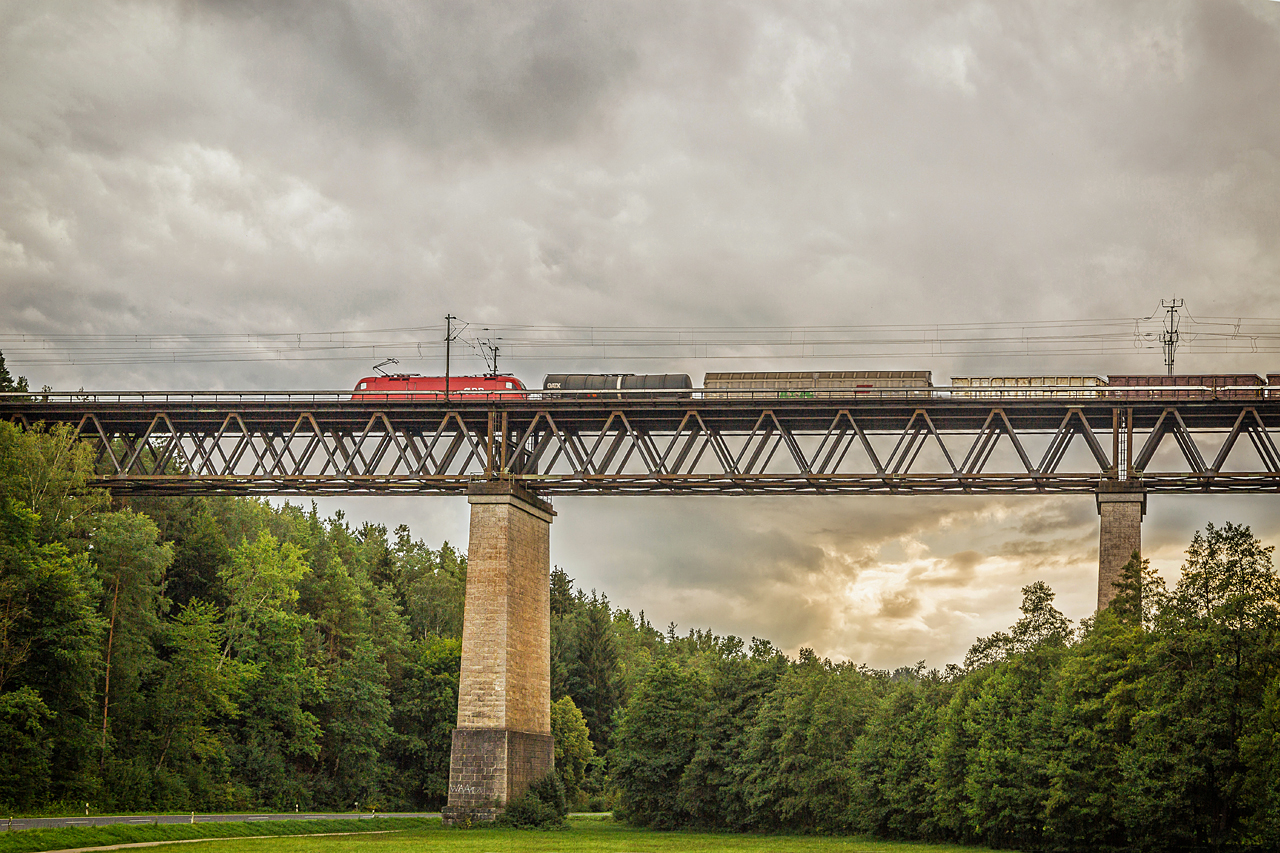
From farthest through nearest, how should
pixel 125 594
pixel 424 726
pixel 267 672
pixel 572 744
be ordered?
pixel 572 744
pixel 424 726
pixel 267 672
pixel 125 594

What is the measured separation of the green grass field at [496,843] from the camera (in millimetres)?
39844

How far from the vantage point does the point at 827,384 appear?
56.1 metres

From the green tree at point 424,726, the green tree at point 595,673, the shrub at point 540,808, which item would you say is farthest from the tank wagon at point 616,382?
the green tree at point 595,673

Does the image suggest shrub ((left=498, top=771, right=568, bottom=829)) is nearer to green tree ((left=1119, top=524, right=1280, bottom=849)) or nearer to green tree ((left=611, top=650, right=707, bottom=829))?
green tree ((left=611, top=650, right=707, bottom=829))

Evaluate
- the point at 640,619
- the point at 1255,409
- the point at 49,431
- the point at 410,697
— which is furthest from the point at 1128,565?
the point at 640,619

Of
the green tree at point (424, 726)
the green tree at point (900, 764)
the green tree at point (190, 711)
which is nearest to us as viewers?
the green tree at point (900, 764)

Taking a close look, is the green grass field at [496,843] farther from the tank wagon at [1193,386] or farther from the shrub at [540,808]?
the tank wagon at [1193,386]

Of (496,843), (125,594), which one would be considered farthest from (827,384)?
(125,594)

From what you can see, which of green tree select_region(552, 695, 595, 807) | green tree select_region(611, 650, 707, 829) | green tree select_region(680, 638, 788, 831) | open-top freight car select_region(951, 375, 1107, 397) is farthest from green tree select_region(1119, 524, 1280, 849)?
green tree select_region(552, 695, 595, 807)

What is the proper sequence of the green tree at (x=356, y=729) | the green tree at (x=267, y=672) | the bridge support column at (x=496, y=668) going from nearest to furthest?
1. the bridge support column at (x=496, y=668)
2. the green tree at (x=267, y=672)
3. the green tree at (x=356, y=729)

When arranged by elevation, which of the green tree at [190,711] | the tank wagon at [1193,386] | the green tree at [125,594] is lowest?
the green tree at [190,711]

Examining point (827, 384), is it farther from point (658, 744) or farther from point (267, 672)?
point (267, 672)

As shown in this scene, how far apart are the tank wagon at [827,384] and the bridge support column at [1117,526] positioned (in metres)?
9.30

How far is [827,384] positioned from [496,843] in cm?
2568
